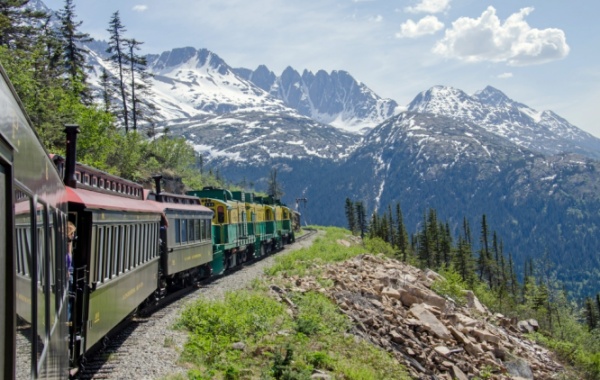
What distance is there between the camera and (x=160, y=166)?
214 ft

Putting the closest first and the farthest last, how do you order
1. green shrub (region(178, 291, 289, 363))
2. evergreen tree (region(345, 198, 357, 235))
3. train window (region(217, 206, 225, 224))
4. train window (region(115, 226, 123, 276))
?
1. train window (region(115, 226, 123, 276))
2. green shrub (region(178, 291, 289, 363))
3. train window (region(217, 206, 225, 224))
4. evergreen tree (region(345, 198, 357, 235))

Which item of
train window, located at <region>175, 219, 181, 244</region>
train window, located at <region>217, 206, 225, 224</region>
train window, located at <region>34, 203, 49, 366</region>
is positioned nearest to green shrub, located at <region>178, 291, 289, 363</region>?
train window, located at <region>175, 219, 181, 244</region>

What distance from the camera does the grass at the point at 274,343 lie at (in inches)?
484

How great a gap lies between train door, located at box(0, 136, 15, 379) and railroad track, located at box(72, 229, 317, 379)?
22.4ft

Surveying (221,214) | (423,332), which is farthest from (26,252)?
(221,214)

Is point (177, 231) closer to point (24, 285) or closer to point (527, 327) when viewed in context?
point (24, 285)

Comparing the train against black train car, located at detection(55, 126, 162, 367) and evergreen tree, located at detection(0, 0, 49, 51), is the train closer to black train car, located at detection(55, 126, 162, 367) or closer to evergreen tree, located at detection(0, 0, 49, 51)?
black train car, located at detection(55, 126, 162, 367)

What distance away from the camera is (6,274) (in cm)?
372

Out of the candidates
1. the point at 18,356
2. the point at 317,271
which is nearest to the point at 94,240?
the point at 18,356

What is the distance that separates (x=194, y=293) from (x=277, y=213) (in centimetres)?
3042

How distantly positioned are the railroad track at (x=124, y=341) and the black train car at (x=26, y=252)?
4613mm

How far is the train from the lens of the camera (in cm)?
390

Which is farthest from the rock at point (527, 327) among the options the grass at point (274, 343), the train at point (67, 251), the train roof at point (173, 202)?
the train at point (67, 251)

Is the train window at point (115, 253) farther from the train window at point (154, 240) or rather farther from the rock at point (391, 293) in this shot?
the rock at point (391, 293)
